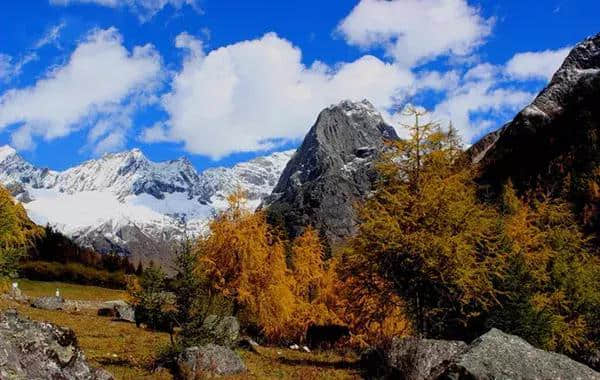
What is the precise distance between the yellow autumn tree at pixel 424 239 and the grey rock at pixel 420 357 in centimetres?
644

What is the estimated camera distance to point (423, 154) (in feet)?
96.9

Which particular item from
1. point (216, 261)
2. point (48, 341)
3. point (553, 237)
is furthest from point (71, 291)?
point (48, 341)

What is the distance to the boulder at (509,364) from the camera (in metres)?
14.6

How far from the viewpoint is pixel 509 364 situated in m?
14.9

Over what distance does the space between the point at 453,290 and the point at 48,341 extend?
61.4 feet

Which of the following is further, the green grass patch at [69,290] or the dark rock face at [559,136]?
the dark rock face at [559,136]

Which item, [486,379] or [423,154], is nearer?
[486,379]

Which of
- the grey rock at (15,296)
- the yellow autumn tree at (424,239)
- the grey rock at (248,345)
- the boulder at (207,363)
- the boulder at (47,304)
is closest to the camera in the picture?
the boulder at (207,363)

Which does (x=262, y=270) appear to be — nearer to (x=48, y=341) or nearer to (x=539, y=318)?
(x=539, y=318)

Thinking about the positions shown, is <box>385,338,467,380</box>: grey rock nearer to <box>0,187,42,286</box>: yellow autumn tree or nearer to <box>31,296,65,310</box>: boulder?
<box>0,187,42,286</box>: yellow autumn tree

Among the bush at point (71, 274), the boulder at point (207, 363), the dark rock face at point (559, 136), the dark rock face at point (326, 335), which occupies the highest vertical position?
the dark rock face at point (559, 136)

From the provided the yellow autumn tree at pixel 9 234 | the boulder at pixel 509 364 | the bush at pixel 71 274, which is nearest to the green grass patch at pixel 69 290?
the bush at pixel 71 274

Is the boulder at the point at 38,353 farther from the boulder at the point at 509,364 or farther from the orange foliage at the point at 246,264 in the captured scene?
the orange foliage at the point at 246,264

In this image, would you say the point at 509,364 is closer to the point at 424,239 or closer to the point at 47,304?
the point at 424,239
